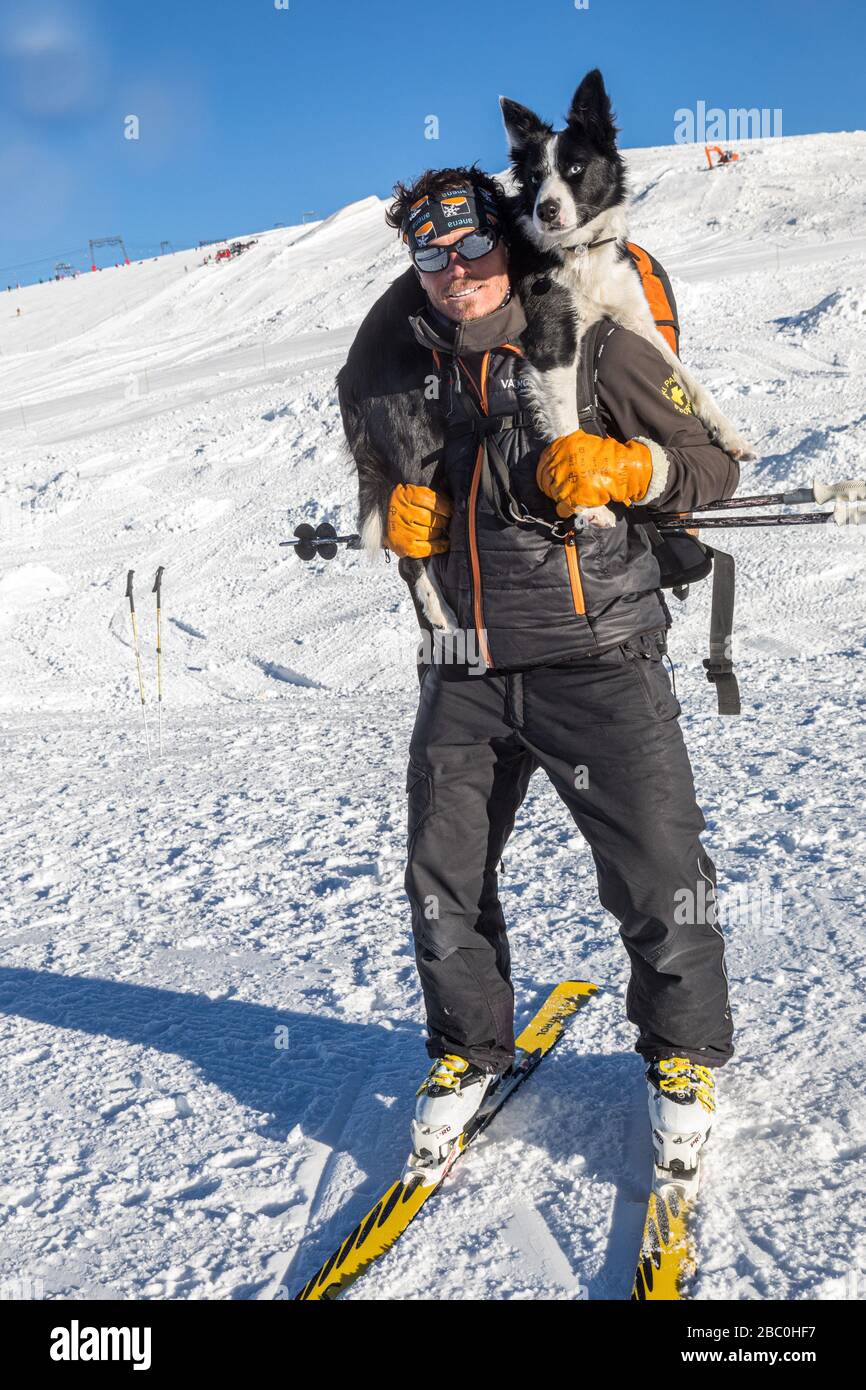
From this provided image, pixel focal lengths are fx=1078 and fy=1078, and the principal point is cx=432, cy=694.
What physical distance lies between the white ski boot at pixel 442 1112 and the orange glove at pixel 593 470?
4.45 ft

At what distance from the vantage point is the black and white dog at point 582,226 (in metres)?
2.16

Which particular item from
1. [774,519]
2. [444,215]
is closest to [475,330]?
[444,215]

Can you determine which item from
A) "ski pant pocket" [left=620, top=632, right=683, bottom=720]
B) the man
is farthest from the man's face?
"ski pant pocket" [left=620, top=632, right=683, bottom=720]

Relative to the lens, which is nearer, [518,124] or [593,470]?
[593,470]

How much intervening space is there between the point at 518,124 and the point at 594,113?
251 millimetres

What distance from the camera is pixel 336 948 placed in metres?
3.63

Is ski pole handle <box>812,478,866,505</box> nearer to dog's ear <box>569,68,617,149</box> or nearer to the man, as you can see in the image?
the man

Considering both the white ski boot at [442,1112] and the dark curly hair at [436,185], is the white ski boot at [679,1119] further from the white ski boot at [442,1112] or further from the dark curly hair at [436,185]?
the dark curly hair at [436,185]

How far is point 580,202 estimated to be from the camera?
275 cm

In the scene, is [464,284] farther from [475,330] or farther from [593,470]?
[593,470]

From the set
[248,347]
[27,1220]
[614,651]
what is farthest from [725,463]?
[248,347]

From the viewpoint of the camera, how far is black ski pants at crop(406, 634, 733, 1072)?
7.38 ft

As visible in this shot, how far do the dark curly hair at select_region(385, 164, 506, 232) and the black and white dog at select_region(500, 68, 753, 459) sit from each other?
0.11m
